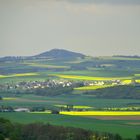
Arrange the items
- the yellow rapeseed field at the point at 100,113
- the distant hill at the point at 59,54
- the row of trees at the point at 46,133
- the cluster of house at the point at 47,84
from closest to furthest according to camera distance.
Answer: the row of trees at the point at 46,133 → the yellow rapeseed field at the point at 100,113 → the cluster of house at the point at 47,84 → the distant hill at the point at 59,54

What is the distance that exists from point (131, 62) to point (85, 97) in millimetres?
65735

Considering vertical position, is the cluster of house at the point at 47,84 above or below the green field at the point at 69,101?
above

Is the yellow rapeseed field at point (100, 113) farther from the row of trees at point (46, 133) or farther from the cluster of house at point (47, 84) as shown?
the cluster of house at point (47, 84)

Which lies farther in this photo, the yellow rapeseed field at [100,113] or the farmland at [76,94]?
the yellow rapeseed field at [100,113]

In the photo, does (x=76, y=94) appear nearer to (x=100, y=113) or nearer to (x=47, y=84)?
(x=47, y=84)

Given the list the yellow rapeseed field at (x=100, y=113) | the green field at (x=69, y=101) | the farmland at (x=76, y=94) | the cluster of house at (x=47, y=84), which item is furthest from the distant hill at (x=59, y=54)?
the yellow rapeseed field at (x=100, y=113)

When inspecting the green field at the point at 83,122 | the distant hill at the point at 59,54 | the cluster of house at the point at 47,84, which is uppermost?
the distant hill at the point at 59,54

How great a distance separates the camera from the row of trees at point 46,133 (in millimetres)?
46625

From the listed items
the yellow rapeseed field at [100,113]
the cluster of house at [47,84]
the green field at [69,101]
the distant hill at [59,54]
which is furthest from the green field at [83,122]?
the distant hill at [59,54]

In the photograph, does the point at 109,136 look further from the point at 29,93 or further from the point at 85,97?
the point at 29,93

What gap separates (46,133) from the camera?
47750 mm

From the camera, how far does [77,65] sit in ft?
433

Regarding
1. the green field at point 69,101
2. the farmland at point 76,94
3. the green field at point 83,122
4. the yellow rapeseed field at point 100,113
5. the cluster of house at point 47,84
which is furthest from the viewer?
the cluster of house at point 47,84

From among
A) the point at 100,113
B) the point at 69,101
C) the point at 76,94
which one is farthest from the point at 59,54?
the point at 100,113
